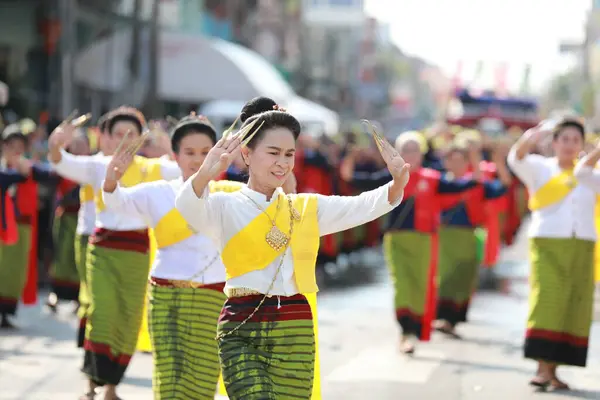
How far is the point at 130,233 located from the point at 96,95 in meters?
21.2

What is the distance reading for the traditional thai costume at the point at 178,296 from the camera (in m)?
6.82

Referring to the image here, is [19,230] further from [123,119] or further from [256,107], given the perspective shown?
[256,107]

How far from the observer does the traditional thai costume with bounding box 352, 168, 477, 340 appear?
11.8m

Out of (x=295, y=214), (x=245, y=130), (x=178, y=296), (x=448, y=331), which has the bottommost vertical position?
(x=448, y=331)

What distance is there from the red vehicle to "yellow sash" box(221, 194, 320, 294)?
3733 cm

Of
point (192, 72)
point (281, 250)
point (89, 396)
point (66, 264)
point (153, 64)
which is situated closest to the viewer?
point (281, 250)

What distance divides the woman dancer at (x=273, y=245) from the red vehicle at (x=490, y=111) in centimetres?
3733

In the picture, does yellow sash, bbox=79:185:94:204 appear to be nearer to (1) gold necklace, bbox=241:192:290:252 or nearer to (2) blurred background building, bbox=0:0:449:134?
(1) gold necklace, bbox=241:192:290:252

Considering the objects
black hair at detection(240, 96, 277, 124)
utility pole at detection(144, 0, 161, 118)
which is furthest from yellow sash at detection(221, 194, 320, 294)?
utility pole at detection(144, 0, 161, 118)

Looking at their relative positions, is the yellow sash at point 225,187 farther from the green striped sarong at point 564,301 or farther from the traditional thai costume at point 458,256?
the traditional thai costume at point 458,256

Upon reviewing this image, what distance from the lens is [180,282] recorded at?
7.11 metres

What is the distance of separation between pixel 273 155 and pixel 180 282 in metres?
1.66

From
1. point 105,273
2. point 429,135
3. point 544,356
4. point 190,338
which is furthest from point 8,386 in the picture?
point 429,135

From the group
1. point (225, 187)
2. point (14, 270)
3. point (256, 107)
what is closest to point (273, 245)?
point (225, 187)
